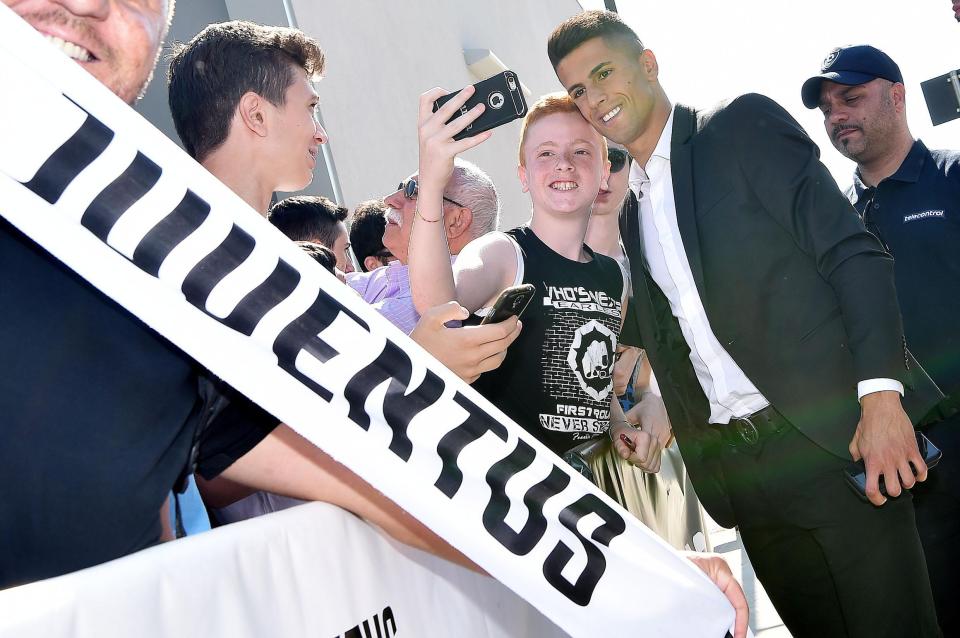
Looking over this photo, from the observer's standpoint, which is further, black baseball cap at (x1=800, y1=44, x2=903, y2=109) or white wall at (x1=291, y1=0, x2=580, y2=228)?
white wall at (x1=291, y1=0, x2=580, y2=228)

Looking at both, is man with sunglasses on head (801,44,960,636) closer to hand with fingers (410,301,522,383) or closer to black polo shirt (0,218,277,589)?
hand with fingers (410,301,522,383)

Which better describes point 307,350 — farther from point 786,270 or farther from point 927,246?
point 927,246

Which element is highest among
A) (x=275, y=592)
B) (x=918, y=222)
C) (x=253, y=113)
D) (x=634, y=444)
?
(x=253, y=113)

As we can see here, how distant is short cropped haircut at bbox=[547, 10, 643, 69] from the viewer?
2.94 metres

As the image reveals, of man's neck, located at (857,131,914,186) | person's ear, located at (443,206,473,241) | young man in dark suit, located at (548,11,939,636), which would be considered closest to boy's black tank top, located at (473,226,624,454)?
young man in dark suit, located at (548,11,939,636)

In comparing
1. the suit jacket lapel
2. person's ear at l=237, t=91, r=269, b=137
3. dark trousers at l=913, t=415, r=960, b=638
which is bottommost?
dark trousers at l=913, t=415, r=960, b=638

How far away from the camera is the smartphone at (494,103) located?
7.34ft

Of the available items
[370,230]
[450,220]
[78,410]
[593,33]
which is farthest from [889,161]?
[78,410]

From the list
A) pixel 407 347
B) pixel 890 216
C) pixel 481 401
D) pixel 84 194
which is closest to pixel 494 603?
pixel 481 401

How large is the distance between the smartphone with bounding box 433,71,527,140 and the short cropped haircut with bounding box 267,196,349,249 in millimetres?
1792

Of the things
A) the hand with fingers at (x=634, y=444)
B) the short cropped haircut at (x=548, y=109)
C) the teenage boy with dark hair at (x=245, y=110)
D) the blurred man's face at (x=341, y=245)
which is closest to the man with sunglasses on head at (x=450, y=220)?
the short cropped haircut at (x=548, y=109)

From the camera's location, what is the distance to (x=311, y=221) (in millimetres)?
4016

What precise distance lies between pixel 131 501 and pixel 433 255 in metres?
1.34

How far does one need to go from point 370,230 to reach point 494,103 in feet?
7.29
